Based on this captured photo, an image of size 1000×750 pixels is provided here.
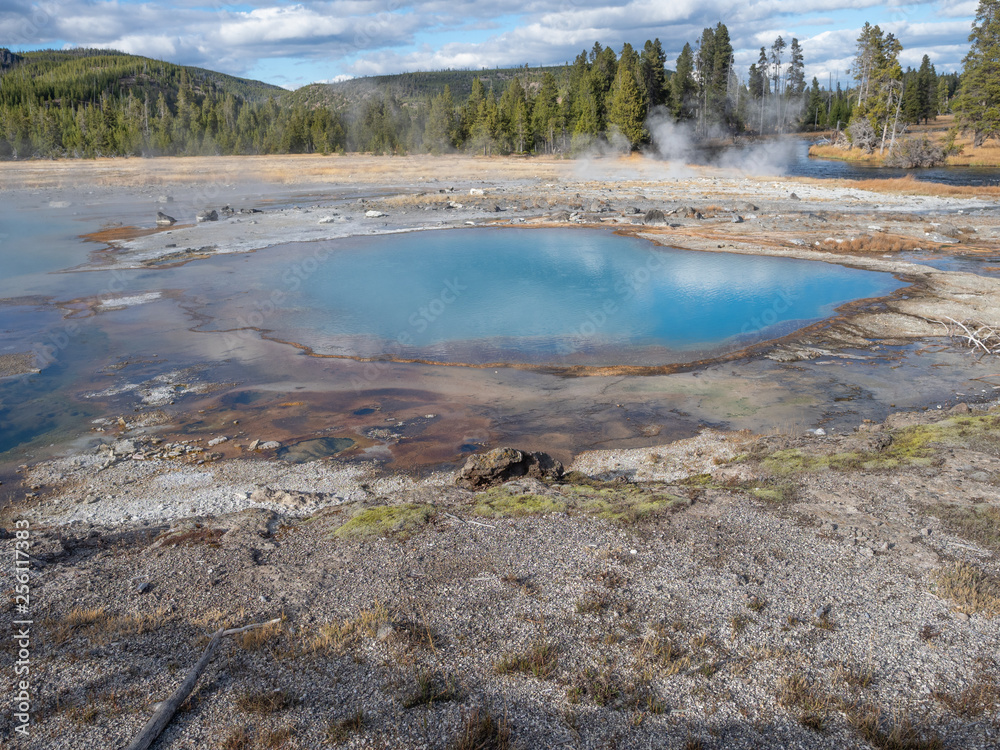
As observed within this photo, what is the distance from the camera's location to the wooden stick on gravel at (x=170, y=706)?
407cm

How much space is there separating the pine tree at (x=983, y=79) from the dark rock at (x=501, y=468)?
61737mm

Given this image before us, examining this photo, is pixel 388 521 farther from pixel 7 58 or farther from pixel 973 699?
pixel 7 58

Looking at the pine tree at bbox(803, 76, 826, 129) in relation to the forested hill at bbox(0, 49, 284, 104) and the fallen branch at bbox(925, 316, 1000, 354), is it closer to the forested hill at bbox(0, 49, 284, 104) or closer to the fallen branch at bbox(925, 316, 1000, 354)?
the fallen branch at bbox(925, 316, 1000, 354)

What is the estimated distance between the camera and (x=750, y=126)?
295ft

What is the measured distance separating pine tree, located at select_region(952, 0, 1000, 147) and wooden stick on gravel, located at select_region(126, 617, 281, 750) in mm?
66433

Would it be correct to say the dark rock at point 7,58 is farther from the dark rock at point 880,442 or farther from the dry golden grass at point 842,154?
the dark rock at point 880,442

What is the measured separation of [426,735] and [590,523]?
10.5 ft

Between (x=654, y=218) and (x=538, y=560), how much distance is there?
84.0 feet

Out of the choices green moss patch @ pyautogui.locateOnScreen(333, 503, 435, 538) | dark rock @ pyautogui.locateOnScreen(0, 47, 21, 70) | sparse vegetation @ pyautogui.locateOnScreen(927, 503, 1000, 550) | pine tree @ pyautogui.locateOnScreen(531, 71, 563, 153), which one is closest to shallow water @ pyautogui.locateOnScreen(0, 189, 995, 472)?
green moss patch @ pyautogui.locateOnScreen(333, 503, 435, 538)

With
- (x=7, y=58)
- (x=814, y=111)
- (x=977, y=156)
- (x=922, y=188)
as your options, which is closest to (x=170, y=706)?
(x=922, y=188)

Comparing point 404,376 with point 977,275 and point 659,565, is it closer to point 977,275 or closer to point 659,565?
point 659,565

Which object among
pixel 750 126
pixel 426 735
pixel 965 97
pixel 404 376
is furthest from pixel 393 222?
pixel 750 126

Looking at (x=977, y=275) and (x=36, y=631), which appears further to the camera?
(x=977, y=275)

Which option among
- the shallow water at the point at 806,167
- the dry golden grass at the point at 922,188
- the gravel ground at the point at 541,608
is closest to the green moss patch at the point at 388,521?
the gravel ground at the point at 541,608
